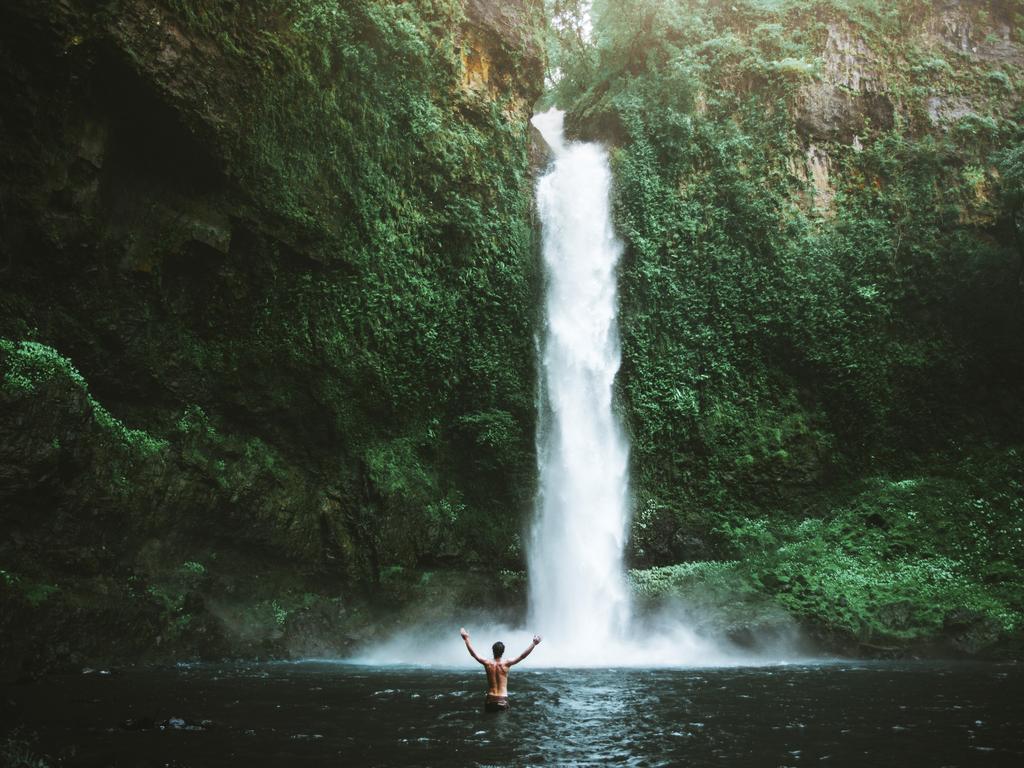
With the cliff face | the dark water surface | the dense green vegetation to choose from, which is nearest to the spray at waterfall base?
the dense green vegetation

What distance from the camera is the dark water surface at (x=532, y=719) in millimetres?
5688

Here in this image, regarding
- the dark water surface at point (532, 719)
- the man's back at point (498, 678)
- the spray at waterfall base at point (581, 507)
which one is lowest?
the dark water surface at point (532, 719)

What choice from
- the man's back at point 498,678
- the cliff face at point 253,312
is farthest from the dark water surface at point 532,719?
the cliff face at point 253,312

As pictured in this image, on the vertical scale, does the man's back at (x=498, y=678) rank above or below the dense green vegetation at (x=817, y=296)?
below

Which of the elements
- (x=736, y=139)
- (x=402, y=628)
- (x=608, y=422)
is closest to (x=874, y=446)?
(x=608, y=422)

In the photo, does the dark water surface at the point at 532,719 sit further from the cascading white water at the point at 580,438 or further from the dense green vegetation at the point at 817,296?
the dense green vegetation at the point at 817,296

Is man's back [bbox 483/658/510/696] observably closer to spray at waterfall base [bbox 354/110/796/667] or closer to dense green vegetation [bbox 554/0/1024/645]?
spray at waterfall base [bbox 354/110/796/667]

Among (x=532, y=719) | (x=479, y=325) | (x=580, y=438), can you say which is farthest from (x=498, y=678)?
(x=479, y=325)

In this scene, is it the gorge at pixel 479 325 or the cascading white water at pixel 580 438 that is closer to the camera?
the gorge at pixel 479 325

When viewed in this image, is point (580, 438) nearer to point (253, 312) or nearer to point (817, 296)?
point (817, 296)

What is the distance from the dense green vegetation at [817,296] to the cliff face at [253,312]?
3.65m

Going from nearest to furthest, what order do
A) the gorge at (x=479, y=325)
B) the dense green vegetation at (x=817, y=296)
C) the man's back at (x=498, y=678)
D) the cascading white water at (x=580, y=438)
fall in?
the man's back at (x=498, y=678) → the gorge at (x=479, y=325) → the cascading white water at (x=580, y=438) → the dense green vegetation at (x=817, y=296)

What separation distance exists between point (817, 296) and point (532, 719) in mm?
14516

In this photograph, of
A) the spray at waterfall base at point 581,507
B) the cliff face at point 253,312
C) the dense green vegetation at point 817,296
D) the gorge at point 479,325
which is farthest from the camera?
the dense green vegetation at point 817,296
